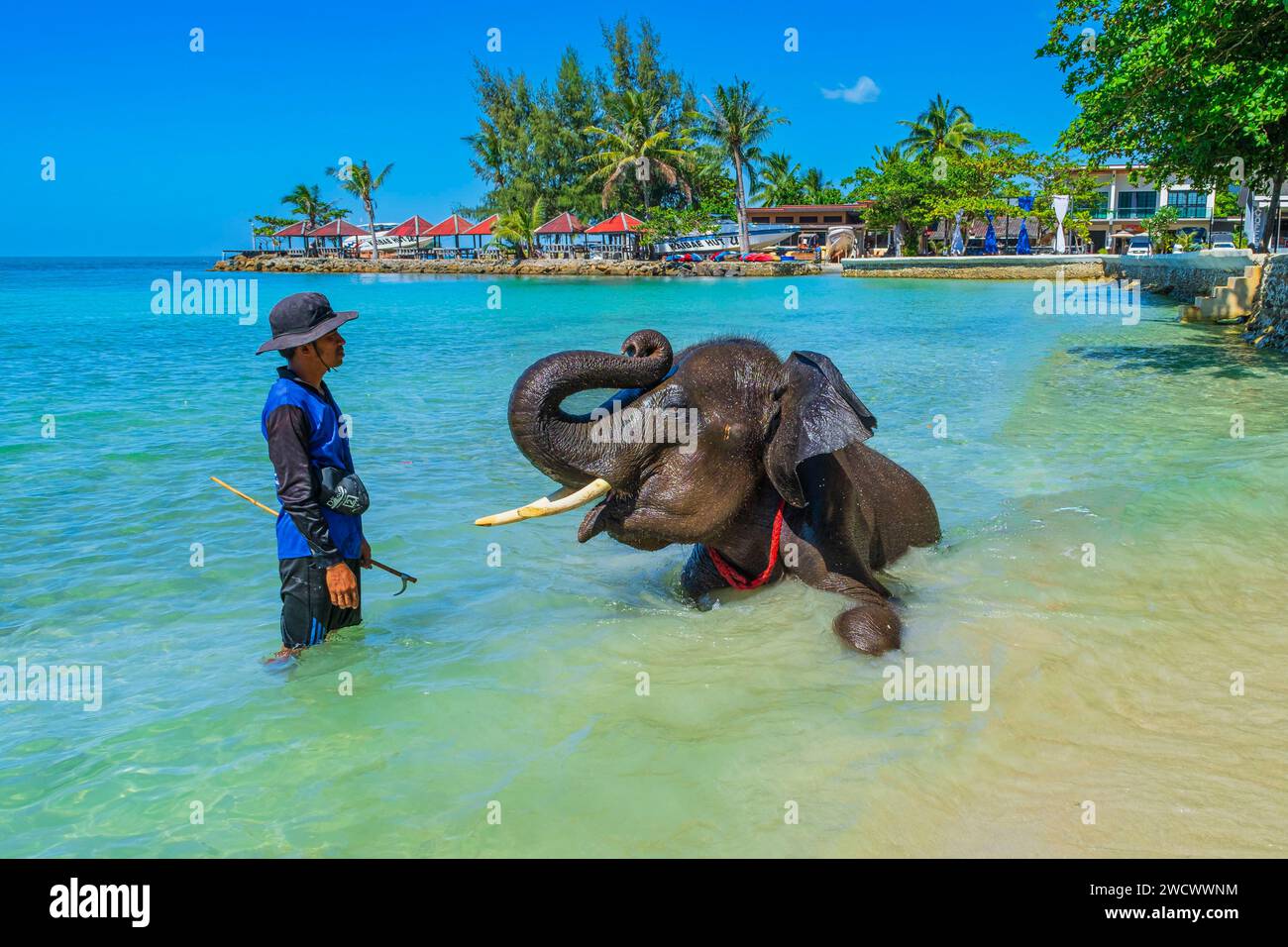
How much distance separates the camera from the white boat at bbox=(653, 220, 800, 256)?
233 feet

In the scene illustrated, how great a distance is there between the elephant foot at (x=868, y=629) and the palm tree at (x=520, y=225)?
72.5m

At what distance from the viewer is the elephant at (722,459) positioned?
11.6 ft

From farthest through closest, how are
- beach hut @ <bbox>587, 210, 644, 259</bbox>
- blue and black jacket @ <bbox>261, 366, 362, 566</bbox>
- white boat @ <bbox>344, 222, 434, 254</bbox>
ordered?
white boat @ <bbox>344, 222, 434, 254</bbox>, beach hut @ <bbox>587, 210, 644, 259</bbox>, blue and black jacket @ <bbox>261, 366, 362, 566</bbox>

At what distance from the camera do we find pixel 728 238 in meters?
71.0

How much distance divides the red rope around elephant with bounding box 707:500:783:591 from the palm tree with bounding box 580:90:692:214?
64.7 metres

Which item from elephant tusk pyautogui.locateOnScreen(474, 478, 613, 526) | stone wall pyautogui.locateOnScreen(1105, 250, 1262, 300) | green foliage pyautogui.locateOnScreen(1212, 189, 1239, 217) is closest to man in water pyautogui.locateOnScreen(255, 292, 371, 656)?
elephant tusk pyautogui.locateOnScreen(474, 478, 613, 526)

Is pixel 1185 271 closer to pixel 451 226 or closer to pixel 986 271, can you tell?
pixel 986 271

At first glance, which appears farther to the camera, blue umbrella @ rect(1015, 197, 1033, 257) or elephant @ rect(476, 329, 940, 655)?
blue umbrella @ rect(1015, 197, 1033, 257)

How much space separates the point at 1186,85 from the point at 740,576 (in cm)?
1380

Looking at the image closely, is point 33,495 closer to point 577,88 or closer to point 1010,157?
point 1010,157

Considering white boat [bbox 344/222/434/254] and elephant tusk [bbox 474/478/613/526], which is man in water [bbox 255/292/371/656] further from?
white boat [bbox 344/222/434/254]

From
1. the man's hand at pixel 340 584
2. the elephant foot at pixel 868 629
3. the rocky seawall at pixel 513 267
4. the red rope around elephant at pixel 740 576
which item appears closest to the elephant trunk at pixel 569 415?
the red rope around elephant at pixel 740 576

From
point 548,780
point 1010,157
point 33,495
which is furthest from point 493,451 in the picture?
point 1010,157

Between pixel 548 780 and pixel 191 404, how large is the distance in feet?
40.7
